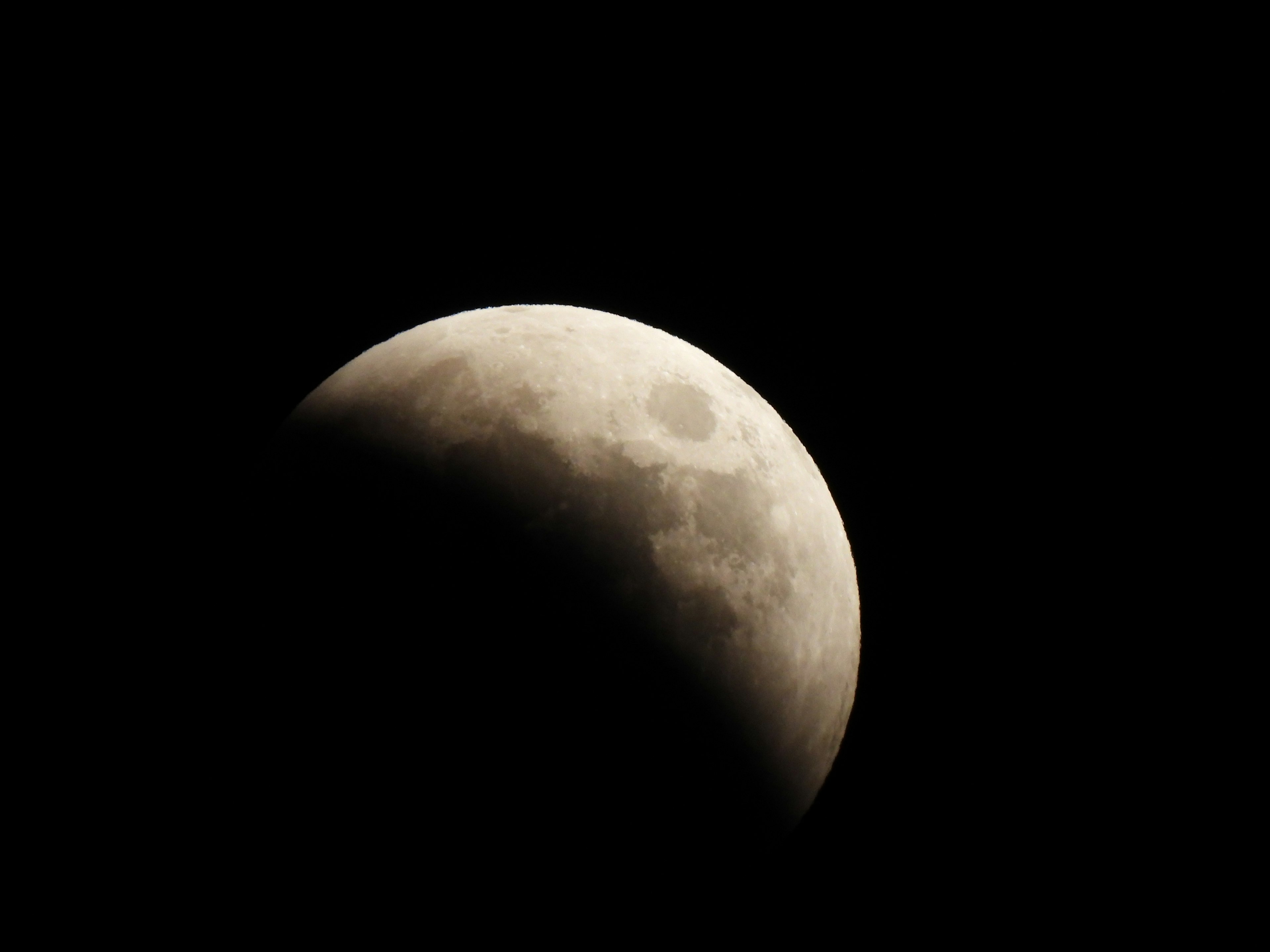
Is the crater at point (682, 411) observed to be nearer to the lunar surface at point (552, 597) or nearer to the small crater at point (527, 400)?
the lunar surface at point (552, 597)

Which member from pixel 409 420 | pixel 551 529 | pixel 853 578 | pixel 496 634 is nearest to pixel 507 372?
pixel 409 420

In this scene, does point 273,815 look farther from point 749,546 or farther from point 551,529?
point 749,546

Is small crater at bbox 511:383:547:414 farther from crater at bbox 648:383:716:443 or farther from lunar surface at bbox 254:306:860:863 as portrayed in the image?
crater at bbox 648:383:716:443

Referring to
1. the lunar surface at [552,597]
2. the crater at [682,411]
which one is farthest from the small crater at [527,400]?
the crater at [682,411]

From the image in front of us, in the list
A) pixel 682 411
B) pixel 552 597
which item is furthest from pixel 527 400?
pixel 552 597

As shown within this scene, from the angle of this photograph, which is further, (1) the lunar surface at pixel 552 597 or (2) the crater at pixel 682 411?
(2) the crater at pixel 682 411

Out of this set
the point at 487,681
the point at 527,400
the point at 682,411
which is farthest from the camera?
the point at 682,411

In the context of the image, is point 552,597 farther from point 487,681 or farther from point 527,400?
point 527,400

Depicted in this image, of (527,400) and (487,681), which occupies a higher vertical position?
(527,400)
